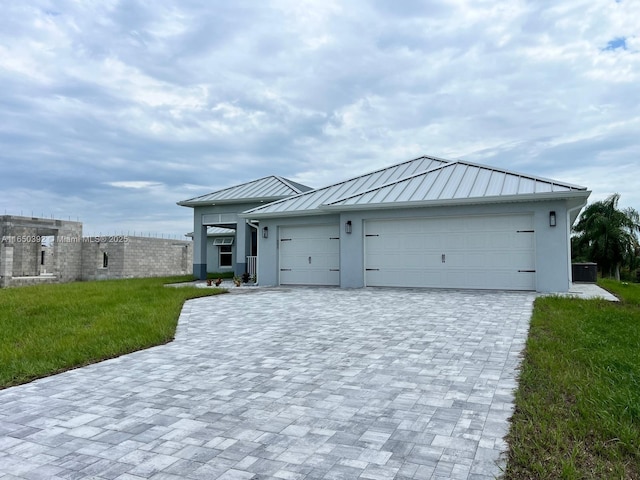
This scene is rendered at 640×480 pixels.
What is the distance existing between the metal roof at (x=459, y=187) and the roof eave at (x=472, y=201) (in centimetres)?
3

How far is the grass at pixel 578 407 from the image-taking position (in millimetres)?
2402

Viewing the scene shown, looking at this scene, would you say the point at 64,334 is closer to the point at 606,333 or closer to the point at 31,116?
the point at 606,333

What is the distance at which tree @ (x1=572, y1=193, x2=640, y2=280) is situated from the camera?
98.5 ft

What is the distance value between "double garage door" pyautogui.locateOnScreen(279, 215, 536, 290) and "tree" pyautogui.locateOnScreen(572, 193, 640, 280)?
79.6 feet

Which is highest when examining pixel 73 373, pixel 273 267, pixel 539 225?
pixel 539 225

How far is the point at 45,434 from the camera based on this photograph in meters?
3.00

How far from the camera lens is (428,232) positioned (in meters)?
11.9

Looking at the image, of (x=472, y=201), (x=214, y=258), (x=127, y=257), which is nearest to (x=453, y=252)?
(x=472, y=201)

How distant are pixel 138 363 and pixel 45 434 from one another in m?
2.04

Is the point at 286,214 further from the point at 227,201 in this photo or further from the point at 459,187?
the point at 459,187

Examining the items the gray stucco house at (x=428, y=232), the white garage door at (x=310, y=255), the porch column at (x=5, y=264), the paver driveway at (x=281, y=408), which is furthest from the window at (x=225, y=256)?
the paver driveway at (x=281, y=408)

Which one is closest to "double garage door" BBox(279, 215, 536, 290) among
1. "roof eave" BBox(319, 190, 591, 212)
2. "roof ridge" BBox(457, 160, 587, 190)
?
"roof eave" BBox(319, 190, 591, 212)

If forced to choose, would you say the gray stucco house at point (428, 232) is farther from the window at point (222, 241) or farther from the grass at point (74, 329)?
the window at point (222, 241)

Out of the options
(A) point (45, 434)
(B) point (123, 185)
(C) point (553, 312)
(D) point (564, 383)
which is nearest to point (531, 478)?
(D) point (564, 383)
